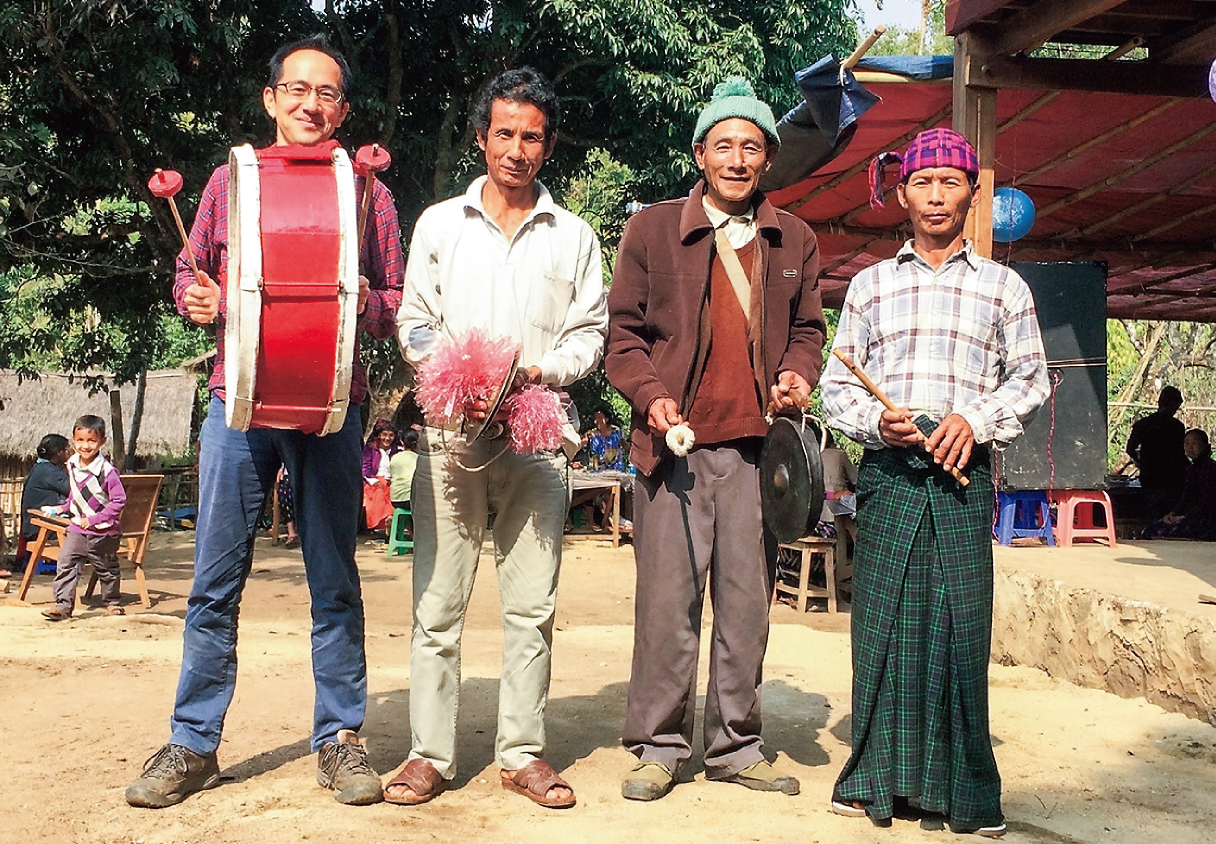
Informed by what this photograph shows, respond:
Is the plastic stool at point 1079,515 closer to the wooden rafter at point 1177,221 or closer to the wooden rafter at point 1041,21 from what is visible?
the wooden rafter at point 1041,21

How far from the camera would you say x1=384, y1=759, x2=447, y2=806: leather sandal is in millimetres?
3611

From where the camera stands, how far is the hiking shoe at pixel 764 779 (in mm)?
3906

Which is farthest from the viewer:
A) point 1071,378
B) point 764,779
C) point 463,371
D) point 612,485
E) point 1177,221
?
point 612,485

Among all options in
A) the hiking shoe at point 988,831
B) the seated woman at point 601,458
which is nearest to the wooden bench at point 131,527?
the hiking shoe at point 988,831

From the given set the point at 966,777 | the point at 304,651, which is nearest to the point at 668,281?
the point at 966,777

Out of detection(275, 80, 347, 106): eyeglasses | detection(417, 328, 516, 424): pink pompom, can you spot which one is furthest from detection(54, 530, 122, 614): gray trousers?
detection(417, 328, 516, 424): pink pompom

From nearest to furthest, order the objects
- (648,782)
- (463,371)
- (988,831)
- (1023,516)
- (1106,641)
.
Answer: (463,371) → (988,831) → (648,782) → (1106,641) → (1023,516)

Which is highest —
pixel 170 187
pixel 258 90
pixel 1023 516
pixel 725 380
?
pixel 258 90

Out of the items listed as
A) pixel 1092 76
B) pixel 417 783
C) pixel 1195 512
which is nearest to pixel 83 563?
pixel 417 783

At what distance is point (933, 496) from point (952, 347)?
48 centimetres

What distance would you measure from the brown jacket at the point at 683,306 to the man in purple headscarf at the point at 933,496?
301mm

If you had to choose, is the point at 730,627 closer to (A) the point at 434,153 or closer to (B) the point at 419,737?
(B) the point at 419,737

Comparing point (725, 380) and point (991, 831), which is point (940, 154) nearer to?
point (725, 380)

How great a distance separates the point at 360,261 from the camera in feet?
12.1
